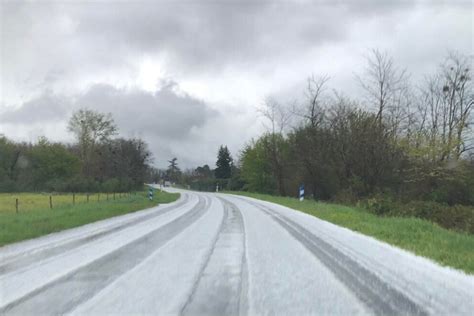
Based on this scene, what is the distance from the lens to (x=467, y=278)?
6.92 metres

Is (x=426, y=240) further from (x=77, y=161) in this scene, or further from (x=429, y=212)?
(x=77, y=161)

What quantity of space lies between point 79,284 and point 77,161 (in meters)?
80.7

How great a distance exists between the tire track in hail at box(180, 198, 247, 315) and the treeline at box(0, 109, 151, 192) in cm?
6699

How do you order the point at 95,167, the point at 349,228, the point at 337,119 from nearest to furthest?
the point at 349,228 → the point at 337,119 → the point at 95,167

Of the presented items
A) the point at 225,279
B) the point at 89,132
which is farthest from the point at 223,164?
the point at 225,279

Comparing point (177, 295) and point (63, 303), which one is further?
point (177, 295)

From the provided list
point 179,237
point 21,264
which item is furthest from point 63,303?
point 179,237

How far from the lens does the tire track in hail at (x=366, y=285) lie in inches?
207

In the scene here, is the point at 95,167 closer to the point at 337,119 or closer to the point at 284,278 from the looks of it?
the point at 337,119

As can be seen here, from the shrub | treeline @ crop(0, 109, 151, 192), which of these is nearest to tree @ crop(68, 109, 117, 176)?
treeline @ crop(0, 109, 151, 192)

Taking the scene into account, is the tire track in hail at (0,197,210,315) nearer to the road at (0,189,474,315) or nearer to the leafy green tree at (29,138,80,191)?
the road at (0,189,474,315)

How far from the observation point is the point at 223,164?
373 ft

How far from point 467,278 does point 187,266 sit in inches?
178

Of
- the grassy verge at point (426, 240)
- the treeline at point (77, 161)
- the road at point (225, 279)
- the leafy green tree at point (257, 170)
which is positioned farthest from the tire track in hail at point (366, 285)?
the treeline at point (77, 161)
